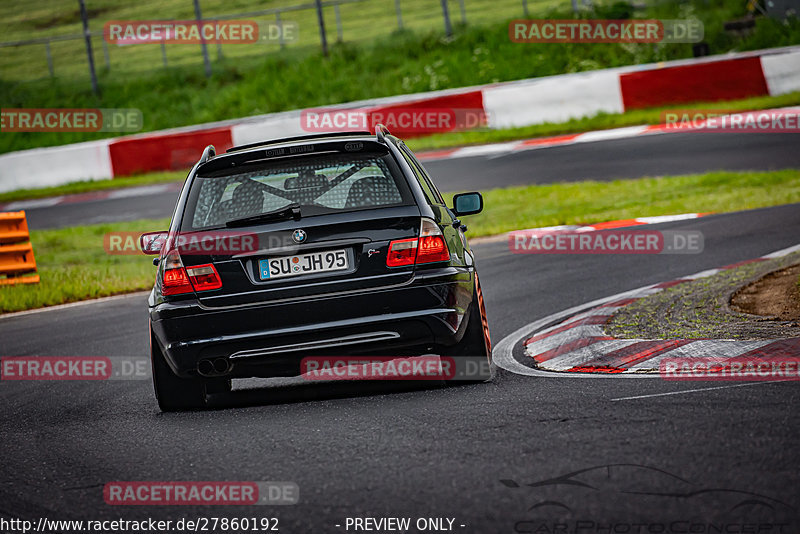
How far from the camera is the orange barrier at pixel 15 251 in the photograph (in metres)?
14.7

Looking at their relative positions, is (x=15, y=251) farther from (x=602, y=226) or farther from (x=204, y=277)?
(x=204, y=277)

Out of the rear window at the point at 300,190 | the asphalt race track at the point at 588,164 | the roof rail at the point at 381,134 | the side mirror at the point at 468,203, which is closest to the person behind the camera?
the rear window at the point at 300,190

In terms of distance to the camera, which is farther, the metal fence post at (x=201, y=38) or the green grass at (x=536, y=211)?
the metal fence post at (x=201, y=38)

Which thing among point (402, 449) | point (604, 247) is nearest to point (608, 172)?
point (604, 247)

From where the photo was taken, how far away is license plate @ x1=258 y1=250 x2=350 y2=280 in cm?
628

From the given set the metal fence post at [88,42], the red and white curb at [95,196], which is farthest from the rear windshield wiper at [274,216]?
the metal fence post at [88,42]

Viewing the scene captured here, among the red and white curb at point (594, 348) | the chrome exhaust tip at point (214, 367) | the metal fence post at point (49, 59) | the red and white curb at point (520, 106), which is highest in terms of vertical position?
the metal fence post at point (49, 59)

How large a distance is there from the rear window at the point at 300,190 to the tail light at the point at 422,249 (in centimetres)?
24

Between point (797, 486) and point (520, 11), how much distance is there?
31735 millimetres

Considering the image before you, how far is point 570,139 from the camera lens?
2198 centimetres

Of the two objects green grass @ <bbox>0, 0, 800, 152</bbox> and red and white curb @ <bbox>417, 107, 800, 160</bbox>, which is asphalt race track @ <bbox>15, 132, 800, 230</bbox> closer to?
red and white curb @ <bbox>417, 107, 800, 160</bbox>

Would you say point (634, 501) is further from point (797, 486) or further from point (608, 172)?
point (608, 172)

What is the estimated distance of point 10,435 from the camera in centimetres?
654

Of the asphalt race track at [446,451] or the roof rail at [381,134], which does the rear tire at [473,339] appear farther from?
the roof rail at [381,134]
